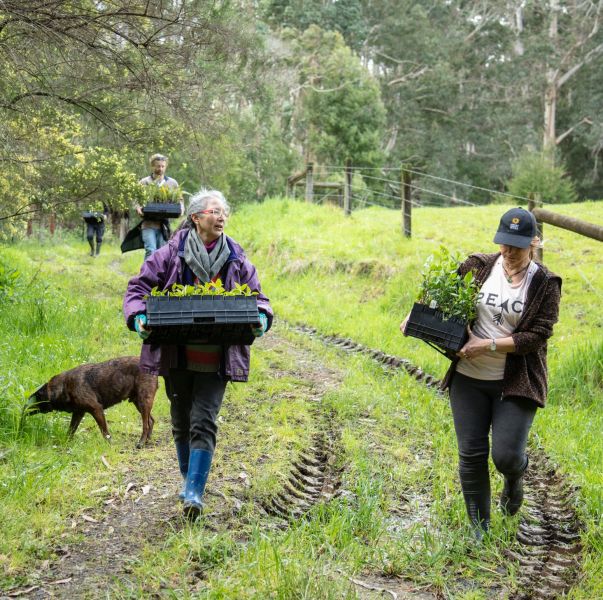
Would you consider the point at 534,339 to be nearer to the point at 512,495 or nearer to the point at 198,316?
the point at 512,495

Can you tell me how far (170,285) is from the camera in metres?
4.77

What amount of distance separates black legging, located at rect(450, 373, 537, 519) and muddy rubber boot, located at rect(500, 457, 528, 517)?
10cm

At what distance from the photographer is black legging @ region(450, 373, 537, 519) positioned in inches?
179

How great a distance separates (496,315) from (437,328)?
364mm

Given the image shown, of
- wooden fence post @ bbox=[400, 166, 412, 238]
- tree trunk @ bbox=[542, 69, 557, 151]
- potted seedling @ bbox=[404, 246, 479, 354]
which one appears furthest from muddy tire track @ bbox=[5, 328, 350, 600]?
tree trunk @ bbox=[542, 69, 557, 151]

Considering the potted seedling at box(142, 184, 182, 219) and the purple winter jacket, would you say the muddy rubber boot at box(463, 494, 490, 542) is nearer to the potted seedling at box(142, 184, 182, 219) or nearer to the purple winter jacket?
the purple winter jacket

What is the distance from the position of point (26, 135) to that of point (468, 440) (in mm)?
6959

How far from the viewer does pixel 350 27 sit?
136 feet

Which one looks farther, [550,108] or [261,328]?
[550,108]

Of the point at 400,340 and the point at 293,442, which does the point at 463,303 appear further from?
the point at 400,340

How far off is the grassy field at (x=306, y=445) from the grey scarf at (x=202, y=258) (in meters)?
1.54

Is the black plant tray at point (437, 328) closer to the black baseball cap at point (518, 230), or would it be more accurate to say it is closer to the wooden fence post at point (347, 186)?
the black baseball cap at point (518, 230)

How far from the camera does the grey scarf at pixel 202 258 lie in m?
4.73

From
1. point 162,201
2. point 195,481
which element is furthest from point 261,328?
point 162,201
